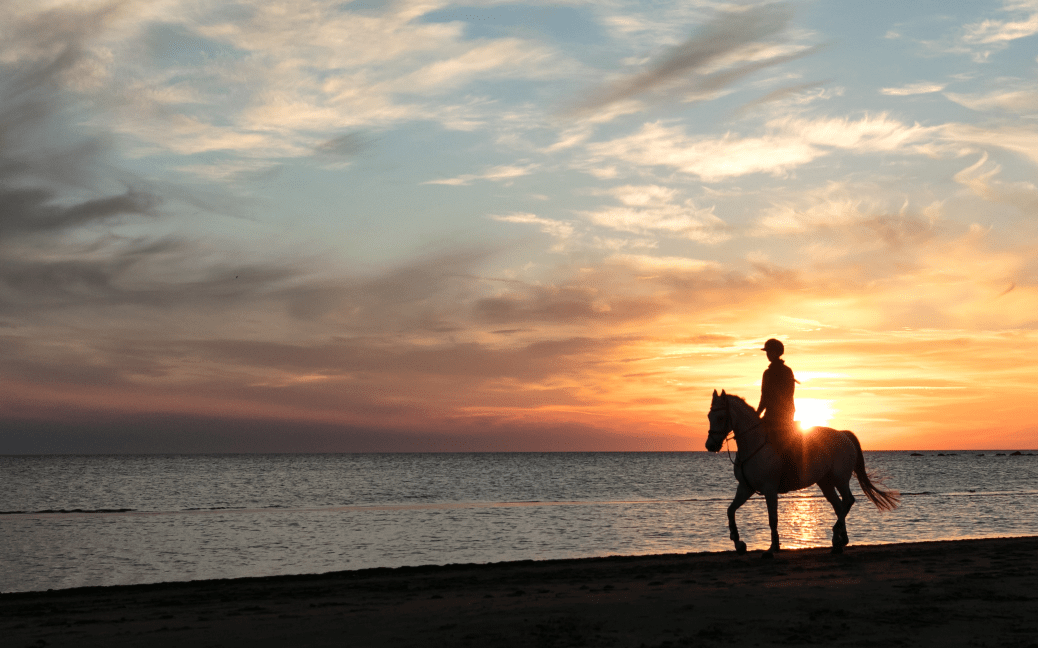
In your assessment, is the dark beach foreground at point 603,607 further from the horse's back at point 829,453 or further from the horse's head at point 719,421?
the horse's head at point 719,421

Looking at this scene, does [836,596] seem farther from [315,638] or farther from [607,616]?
[315,638]

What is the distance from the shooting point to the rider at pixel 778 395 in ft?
47.4

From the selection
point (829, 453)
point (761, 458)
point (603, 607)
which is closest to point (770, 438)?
point (761, 458)

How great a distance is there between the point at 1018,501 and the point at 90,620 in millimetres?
43928

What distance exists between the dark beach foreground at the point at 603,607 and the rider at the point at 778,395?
2.11 m

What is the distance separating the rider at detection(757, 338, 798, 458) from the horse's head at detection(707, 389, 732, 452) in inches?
27.9

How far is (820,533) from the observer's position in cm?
2541

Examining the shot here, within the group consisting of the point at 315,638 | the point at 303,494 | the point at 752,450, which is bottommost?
the point at 303,494

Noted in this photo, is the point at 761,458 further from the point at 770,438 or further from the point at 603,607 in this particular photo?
the point at 603,607

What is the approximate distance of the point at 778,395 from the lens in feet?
47.5

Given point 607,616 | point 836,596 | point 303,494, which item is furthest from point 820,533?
point 303,494

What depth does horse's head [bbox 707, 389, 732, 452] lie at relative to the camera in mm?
14336

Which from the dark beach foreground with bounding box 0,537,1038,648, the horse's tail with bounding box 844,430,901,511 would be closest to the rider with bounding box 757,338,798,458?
the horse's tail with bounding box 844,430,901,511

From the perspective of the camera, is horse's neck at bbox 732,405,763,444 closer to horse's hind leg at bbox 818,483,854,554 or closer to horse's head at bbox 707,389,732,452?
horse's head at bbox 707,389,732,452
